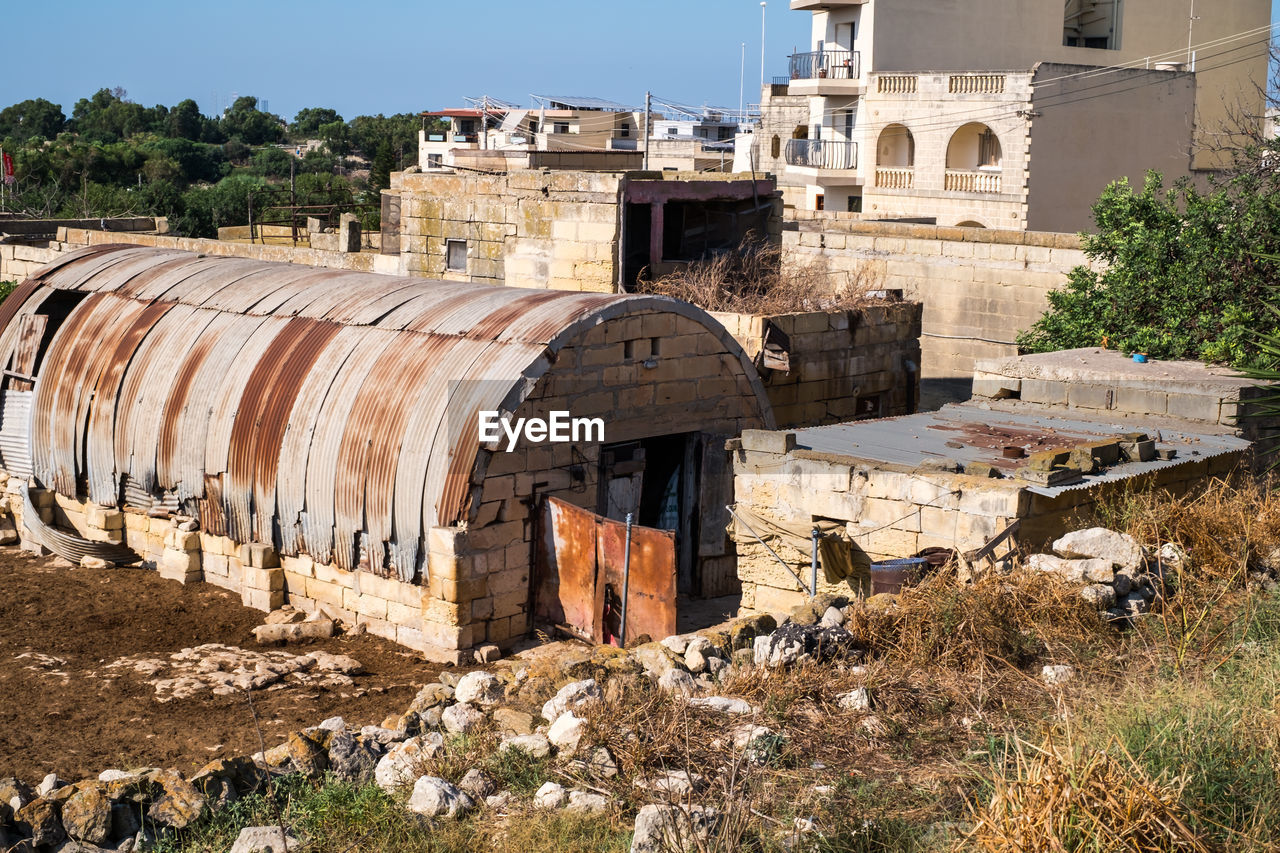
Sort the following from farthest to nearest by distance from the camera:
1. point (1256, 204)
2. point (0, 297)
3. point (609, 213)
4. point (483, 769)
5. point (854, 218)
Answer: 1. point (854, 218)
2. point (0, 297)
3. point (609, 213)
4. point (1256, 204)
5. point (483, 769)

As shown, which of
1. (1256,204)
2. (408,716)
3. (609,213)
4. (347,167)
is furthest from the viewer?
(347,167)

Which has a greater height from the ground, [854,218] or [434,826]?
[854,218]

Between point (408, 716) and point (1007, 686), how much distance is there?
3672 millimetres

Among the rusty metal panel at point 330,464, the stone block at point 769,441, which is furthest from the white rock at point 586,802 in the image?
the rusty metal panel at point 330,464

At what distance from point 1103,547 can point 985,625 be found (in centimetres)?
145

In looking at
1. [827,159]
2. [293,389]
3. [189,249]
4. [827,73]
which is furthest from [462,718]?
[827,73]

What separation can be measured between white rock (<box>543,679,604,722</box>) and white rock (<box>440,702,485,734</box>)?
Answer: 434mm

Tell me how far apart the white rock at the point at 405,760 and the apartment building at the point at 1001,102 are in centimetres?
2498

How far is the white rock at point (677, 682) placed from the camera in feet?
26.5

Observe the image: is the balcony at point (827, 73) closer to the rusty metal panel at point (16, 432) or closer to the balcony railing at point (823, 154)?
the balcony railing at point (823, 154)

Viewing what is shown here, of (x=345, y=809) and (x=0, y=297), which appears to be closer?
(x=345, y=809)

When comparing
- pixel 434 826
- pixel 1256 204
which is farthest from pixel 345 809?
pixel 1256 204

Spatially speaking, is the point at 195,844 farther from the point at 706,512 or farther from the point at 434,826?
the point at 706,512

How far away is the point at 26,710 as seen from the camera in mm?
11359
